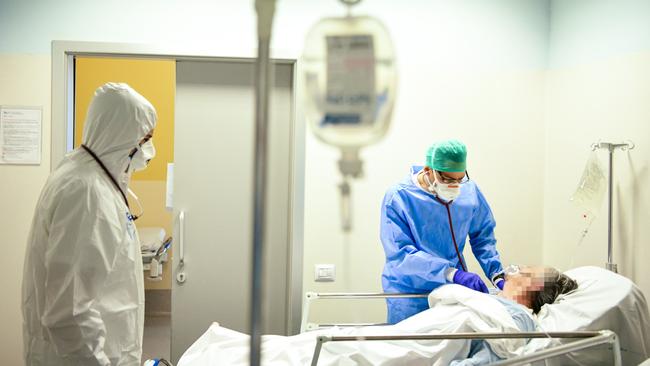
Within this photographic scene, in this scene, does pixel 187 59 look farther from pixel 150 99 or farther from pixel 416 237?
pixel 150 99

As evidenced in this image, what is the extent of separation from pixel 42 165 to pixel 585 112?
8.81 feet

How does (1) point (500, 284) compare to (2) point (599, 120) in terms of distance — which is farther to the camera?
(2) point (599, 120)

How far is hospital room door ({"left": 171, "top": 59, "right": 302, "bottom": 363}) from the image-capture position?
8.87 feet

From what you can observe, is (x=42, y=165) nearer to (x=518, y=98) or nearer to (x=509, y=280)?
(x=509, y=280)

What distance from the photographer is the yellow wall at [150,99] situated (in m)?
4.22

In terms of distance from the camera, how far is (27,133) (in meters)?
2.53

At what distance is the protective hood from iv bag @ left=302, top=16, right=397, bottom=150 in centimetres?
119

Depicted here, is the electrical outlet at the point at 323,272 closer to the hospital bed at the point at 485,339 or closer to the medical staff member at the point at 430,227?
the medical staff member at the point at 430,227

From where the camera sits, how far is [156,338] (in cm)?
398

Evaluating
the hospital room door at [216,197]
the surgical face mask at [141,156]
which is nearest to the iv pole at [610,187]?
the hospital room door at [216,197]

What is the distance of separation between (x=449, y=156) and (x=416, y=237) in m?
0.37

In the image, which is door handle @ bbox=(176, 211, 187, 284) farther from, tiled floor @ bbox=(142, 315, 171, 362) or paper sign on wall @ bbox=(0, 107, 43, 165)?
tiled floor @ bbox=(142, 315, 171, 362)

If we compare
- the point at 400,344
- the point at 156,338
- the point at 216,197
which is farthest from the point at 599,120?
the point at 156,338

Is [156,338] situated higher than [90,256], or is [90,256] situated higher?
[90,256]
